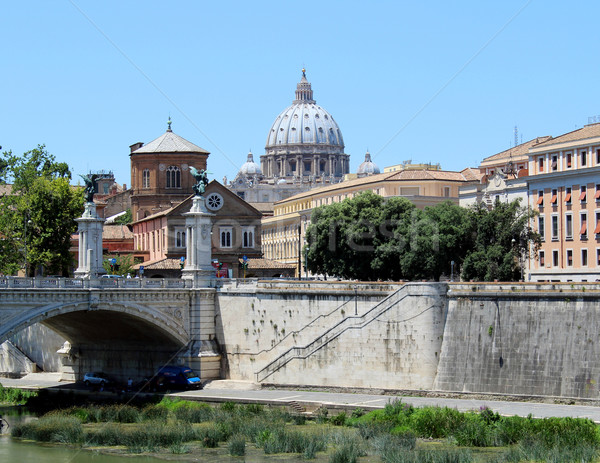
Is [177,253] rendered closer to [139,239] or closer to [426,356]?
[139,239]

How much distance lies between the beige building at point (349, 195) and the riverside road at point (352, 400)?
3975cm

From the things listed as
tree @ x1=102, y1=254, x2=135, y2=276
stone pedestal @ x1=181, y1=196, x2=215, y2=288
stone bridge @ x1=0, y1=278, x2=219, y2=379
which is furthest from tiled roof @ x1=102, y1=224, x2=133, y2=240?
stone pedestal @ x1=181, y1=196, x2=215, y2=288

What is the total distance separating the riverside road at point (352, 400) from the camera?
1946 inches

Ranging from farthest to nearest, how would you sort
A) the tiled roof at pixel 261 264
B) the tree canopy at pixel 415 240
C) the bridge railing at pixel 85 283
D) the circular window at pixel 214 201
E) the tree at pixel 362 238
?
the circular window at pixel 214 201
the tiled roof at pixel 261 264
the tree at pixel 362 238
the tree canopy at pixel 415 240
the bridge railing at pixel 85 283

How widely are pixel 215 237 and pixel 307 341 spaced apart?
36.7 metres

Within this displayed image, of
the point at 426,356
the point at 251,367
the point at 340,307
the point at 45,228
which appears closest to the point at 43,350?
the point at 45,228

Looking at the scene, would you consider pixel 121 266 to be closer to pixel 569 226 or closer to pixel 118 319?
pixel 118 319

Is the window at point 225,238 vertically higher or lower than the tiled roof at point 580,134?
lower

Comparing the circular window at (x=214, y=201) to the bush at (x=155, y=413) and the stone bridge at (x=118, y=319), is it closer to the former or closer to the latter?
the stone bridge at (x=118, y=319)

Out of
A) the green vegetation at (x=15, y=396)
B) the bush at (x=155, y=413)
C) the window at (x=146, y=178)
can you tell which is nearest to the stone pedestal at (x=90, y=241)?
the green vegetation at (x=15, y=396)

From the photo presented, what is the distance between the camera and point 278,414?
53.4 metres

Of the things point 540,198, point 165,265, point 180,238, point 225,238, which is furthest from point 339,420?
point 225,238

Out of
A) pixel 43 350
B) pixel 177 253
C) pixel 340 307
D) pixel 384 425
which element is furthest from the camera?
pixel 177 253

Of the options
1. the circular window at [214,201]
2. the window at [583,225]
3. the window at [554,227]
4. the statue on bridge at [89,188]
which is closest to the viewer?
the statue on bridge at [89,188]
